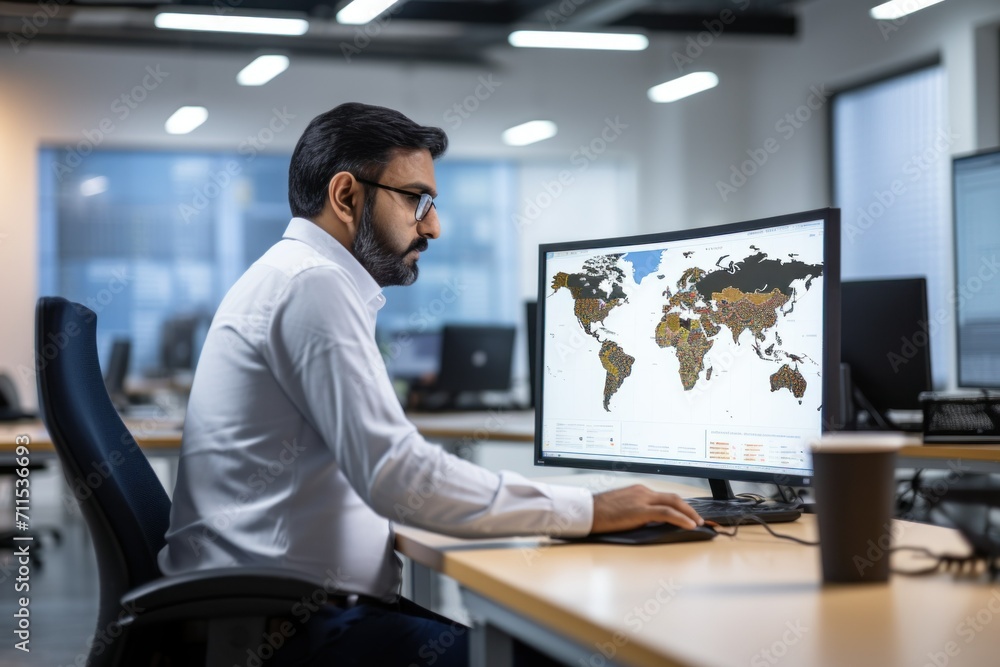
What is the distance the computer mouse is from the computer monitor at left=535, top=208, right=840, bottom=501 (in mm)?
125

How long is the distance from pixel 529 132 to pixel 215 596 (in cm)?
749

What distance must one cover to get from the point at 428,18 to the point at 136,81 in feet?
7.77

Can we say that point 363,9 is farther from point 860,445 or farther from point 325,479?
point 860,445

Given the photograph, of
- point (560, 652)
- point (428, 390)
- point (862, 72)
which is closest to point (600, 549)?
point (560, 652)

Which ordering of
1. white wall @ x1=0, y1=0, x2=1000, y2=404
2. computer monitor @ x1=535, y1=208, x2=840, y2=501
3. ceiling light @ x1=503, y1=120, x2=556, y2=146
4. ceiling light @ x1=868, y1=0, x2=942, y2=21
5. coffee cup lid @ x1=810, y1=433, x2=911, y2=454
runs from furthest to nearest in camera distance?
ceiling light @ x1=503, y1=120, x2=556, y2=146 < white wall @ x1=0, y1=0, x2=1000, y2=404 < ceiling light @ x1=868, y1=0, x2=942, y2=21 < computer monitor @ x1=535, y1=208, x2=840, y2=501 < coffee cup lid @ x1=810, y1=433, x2=911, y2=454

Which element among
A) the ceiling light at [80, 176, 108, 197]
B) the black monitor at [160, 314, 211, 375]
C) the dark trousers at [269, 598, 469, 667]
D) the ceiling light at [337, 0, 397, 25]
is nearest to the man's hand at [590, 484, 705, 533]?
the dark trousers at [269, 598, 469, 667]

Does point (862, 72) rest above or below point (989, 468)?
above

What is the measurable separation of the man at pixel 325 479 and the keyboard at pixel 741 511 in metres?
0.15

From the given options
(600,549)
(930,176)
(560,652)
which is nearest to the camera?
(560,652)

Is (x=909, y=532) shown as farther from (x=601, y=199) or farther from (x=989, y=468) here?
(x=601, y=199)

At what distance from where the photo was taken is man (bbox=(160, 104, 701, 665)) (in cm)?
144

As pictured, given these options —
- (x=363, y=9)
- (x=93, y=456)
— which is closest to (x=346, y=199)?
(x=93, y=456)

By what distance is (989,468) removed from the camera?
275 centimetres

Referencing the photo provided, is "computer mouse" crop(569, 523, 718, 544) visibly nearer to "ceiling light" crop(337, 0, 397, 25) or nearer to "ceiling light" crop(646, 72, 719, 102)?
"ceiling light" crop(337, 0, 397, 25)
